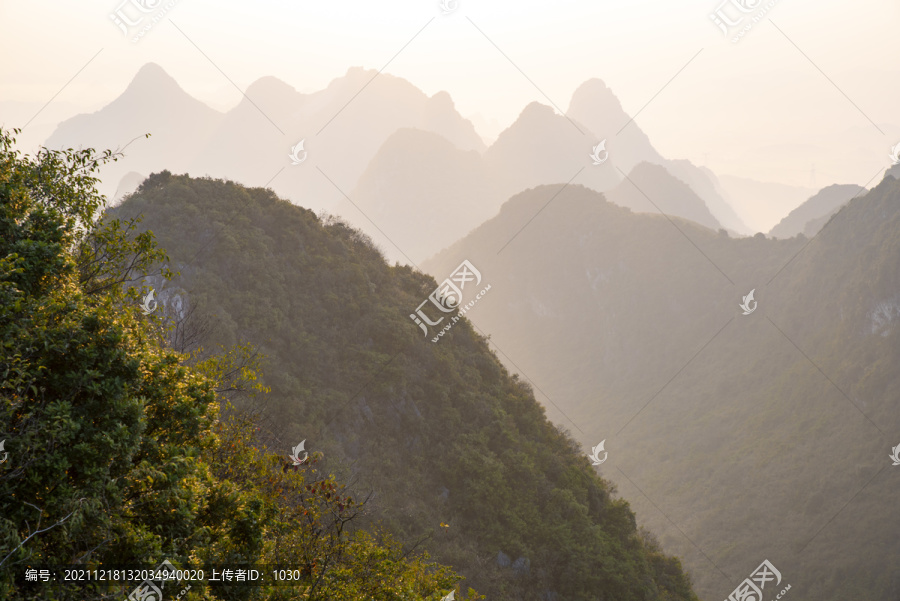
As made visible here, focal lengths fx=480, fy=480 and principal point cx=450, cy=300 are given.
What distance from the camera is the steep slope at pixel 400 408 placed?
22.1 metres

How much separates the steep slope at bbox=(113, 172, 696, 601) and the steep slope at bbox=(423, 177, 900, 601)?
35.0 m

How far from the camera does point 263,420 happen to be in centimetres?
1895

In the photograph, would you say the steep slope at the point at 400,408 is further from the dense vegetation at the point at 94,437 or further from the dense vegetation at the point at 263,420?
the dense vegetation at the point at 94,437

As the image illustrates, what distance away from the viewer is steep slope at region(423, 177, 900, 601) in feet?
186

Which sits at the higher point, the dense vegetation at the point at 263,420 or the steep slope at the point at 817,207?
the dense vegetation at the point at 263,420

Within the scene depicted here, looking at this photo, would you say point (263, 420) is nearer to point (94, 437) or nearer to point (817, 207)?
point (94, 437)

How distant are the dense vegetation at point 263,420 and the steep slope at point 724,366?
3759 centimetres

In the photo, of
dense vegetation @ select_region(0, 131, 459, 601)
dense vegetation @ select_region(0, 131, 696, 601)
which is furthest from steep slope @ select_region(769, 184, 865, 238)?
dense vegetation @ select_region(0, 131, 459, 601)

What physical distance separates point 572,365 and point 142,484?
381 ft

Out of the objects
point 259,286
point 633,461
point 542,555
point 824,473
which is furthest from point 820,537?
point 259,286

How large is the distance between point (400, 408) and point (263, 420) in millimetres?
8350

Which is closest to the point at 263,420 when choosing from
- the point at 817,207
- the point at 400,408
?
the point at 400,408

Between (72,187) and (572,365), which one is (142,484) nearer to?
(72,187)

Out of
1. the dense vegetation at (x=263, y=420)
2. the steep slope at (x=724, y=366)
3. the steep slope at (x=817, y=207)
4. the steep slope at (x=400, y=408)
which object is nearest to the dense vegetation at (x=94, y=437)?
the dense vegetation at (x=263, y=420)
